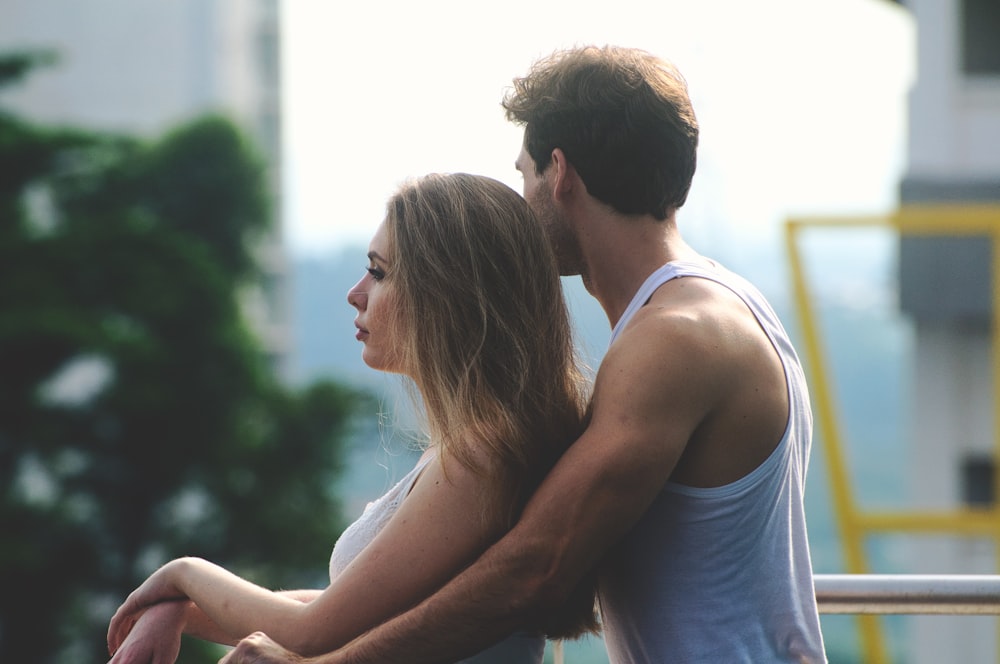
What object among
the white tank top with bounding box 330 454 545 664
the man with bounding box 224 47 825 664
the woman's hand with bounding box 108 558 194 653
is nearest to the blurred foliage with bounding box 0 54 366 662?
the woman's hand with bounding box 108 558 194 653

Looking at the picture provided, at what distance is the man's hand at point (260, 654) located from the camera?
1.64 metres

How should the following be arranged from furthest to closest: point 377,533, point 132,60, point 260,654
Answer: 1. point 132,60
2. point 377,533
3. point 260,654

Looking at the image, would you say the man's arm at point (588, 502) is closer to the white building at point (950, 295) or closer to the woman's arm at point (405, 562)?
the woman's arm at point (405, 562)

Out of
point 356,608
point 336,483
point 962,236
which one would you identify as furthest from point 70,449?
point 356,608

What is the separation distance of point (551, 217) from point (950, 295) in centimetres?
1202

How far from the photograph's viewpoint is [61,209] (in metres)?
17.7

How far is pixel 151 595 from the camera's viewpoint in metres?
1.90

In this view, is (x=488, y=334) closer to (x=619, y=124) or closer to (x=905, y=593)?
(x=619, y=124)

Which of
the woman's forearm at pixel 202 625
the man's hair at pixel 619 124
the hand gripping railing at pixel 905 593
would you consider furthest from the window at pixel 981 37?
the woman's forearm at pixel 202 625

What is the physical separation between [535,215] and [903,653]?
51418 mm

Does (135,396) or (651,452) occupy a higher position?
(651,452)

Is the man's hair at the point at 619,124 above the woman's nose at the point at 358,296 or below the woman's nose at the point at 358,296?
above

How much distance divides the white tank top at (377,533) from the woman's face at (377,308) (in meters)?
0.15

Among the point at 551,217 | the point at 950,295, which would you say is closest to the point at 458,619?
the point at 551,217
